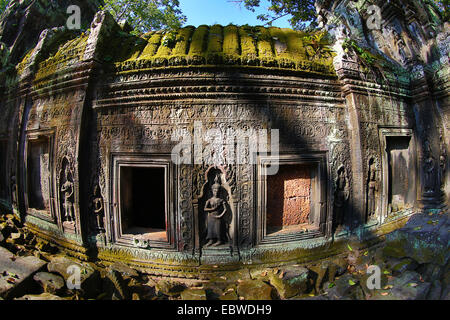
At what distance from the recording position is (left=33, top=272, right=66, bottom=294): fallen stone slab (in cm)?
311

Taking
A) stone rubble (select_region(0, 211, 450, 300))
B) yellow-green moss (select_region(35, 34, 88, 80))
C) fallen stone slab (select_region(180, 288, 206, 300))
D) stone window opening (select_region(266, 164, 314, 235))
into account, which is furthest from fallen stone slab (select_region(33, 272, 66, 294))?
yellow-green moss (select_region(35, 34, 88, 80))

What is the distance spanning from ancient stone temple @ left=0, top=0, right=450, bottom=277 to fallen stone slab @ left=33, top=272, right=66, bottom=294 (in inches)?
30.2

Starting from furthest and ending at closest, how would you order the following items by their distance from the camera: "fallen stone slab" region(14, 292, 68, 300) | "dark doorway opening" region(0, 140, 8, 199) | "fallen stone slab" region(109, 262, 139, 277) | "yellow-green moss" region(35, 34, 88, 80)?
"dark doorway opening" region(0, 140, 8, 199)
"yellow-green moss" region(35, 34, 88, 80)
"fallen stone slab" region(109, 262, 139, 277)
"fallen stone slab" region(14, 292, 68, 300)

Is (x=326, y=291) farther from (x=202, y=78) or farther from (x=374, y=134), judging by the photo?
(x=202, y=78)

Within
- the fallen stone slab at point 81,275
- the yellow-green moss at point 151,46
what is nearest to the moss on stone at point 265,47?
the yellow-green moss at point 151,46

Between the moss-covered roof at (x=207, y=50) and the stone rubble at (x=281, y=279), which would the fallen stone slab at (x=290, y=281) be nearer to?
the stone rubble at (x=281, y=279)

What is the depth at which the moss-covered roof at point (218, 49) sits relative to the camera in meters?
3.73

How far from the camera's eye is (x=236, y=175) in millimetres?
3770

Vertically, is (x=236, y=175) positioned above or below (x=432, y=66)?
below

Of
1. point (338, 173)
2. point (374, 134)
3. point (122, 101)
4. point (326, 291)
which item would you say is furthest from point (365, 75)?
point (122, 101)

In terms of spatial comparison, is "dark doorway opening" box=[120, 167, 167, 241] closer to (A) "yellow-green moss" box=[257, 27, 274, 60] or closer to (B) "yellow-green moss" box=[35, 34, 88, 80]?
(B) "yellow-green moss" box=[35, 34, 88, 80]

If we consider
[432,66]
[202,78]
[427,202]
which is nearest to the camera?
[202,78]

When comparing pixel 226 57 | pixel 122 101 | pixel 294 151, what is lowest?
pixel 294 151

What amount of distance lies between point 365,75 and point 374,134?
4.08 ft
